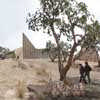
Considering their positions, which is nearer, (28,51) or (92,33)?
(92,33)

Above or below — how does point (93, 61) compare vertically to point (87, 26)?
below

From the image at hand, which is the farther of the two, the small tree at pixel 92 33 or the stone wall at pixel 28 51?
the stone wall at pixel 28 51

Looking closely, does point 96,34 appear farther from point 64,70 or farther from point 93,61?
point 93,61

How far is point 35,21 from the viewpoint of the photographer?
15844 mm

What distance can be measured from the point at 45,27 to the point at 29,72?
699 cm

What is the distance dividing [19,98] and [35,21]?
301 inches

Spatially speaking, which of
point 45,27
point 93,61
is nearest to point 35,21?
point 45,27

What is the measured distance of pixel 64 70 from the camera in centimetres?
1558

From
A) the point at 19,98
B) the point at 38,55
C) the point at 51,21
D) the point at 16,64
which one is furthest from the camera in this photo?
the point at 38,55

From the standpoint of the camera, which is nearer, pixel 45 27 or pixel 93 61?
pixel 45 27

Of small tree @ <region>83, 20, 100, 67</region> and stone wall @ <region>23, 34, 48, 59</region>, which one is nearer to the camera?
small tree @ <region>83, 20, 100, 67</region>

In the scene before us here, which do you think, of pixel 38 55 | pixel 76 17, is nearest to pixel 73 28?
pixel 76 17

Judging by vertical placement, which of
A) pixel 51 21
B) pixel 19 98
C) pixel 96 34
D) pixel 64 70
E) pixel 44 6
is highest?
pixel 44 6

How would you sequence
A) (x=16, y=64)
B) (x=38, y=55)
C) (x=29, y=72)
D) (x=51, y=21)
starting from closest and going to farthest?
(x=51, y=21), (x=29, y=72), (x=16, y=64), (x=38, y=55)
